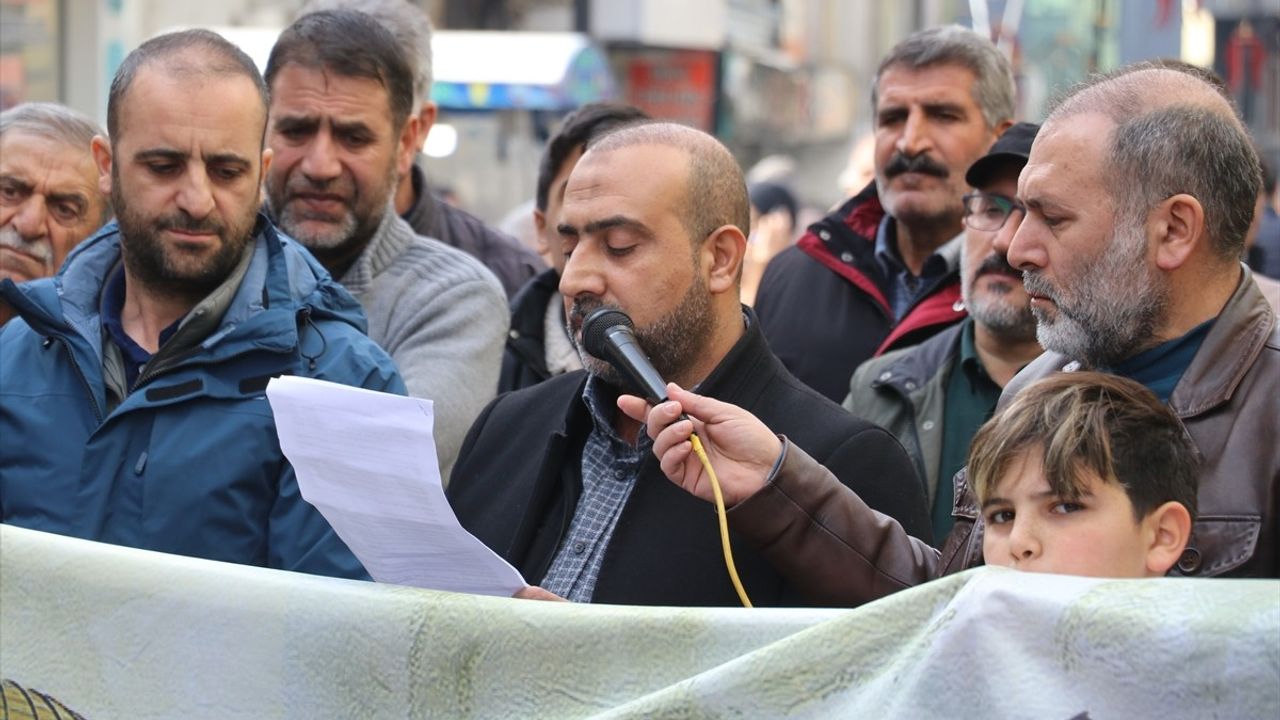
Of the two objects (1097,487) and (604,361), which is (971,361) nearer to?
(604,361)

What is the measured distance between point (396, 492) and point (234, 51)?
1.48 meters

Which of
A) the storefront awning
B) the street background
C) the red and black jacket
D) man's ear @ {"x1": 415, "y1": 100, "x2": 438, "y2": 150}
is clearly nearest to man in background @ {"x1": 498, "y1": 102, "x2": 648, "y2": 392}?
man's ear @ {"x1": 415, "y1": 100, "x2": 438, "y2": 150}

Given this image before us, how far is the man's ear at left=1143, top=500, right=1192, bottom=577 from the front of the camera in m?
2.62

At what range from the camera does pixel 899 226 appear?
5.08 meters

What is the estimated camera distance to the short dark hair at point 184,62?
11.9 ft

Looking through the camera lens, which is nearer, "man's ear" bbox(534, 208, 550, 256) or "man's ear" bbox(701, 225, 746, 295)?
"man's ear" bbox(701, 225, 746, 295)

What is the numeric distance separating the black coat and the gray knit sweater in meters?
0.55

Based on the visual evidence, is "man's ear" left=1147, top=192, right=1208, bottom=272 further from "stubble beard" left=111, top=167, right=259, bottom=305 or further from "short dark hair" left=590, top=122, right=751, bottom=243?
"stubble beard" left=111, top=167, right=259, bottom=305

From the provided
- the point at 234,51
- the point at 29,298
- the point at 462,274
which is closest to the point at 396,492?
the point at 29,298

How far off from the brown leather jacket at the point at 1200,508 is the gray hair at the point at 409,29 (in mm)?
2527

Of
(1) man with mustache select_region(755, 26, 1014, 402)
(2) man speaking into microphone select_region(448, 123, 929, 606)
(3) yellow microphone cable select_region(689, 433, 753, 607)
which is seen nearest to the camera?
(3) yellow microphone cable select_region(689, 433, 753, 607)

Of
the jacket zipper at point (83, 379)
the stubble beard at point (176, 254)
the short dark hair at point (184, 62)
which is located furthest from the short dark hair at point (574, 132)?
the jacket zipper at point (83, 379)

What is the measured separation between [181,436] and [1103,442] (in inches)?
63.8

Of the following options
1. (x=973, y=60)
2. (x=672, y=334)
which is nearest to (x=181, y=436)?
(x=672, y=334)
